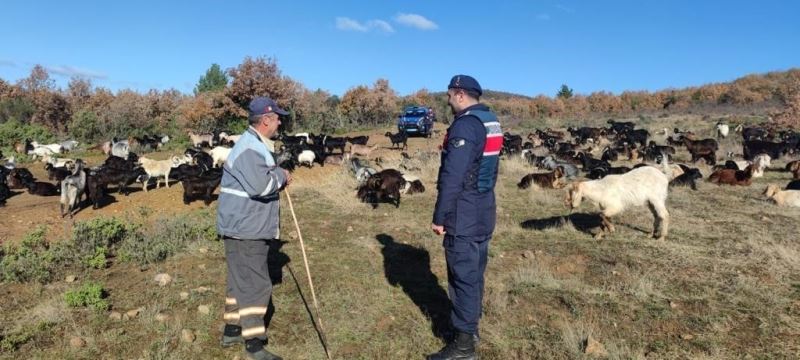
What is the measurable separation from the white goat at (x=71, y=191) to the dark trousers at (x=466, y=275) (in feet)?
30.2

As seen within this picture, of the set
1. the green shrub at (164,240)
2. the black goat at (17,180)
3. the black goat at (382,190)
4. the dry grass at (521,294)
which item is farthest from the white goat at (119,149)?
the dry grass at (521,294)

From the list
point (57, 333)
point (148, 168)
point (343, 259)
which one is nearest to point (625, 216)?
point (343, 259)

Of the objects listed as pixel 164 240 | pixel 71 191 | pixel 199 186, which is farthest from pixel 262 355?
pixel 71 191

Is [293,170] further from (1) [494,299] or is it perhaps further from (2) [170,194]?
(1) [494,299]

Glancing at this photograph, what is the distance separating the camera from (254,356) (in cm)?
419

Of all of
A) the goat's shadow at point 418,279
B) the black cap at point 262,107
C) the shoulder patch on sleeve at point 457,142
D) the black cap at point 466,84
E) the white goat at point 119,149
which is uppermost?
the black cap at point 466,84

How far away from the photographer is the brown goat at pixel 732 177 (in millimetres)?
13125

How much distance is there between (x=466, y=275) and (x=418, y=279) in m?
2.36

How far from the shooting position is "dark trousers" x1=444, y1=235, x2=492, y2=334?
13.1 feet

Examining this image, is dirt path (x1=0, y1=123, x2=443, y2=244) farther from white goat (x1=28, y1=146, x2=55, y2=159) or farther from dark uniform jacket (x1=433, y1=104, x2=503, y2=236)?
white goat (x1=28, y1=146, x2=55, y2=159)

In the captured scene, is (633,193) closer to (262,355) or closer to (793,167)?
(262,355)

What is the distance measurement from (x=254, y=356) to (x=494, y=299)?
2.52 meters

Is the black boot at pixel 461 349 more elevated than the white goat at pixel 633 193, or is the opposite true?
the white goat at pixel 633 193

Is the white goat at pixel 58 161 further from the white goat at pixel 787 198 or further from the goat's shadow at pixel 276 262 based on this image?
the white goat at pixel 787 198
